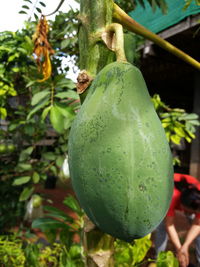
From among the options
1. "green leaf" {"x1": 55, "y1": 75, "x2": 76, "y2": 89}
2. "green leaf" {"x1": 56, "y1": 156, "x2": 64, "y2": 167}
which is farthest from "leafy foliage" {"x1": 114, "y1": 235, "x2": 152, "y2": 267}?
"green leaf" {"x1": 55, "y1": 75, "x2": 76, "y2": 89}

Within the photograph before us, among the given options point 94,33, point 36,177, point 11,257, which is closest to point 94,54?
point 94,33

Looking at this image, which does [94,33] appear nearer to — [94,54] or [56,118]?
[94,54]

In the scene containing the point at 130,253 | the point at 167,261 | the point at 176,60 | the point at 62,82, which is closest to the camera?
the point at 167,261

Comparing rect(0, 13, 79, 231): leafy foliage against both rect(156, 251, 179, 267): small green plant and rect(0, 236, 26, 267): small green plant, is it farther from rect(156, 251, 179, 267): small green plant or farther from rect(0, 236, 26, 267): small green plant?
rect(156, 251, 179, 267): small green plant

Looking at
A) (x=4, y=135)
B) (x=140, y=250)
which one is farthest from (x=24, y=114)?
(x=140, y=250)

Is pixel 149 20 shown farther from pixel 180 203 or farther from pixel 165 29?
pixel 180 203
